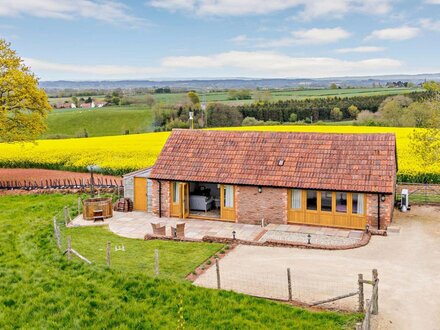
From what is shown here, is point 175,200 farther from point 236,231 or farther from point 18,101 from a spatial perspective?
point 18,101

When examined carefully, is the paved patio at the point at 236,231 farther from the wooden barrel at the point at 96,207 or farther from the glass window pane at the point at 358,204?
the glass window pane at the point at 358,204

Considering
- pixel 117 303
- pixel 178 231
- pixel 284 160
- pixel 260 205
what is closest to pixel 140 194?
pixel 178 231

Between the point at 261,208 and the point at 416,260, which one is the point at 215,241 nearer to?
the point at 261,208

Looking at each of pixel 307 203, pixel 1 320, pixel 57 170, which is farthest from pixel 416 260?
pixel 57 170

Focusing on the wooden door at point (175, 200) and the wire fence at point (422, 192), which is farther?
the wire fence at point (422, 192)

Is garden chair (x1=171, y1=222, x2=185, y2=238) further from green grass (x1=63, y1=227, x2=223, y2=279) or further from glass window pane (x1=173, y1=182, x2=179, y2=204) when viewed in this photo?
glass window pane (x1=173, y1=182, x2=179, y2=204)

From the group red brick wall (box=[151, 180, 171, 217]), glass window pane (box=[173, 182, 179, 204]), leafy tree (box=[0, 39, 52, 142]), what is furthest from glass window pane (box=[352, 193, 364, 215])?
leafy tree (box=[0, 39, 52, 142])

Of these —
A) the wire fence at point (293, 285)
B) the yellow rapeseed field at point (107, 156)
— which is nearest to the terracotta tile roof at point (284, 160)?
the wire fence at point (293, 285)
